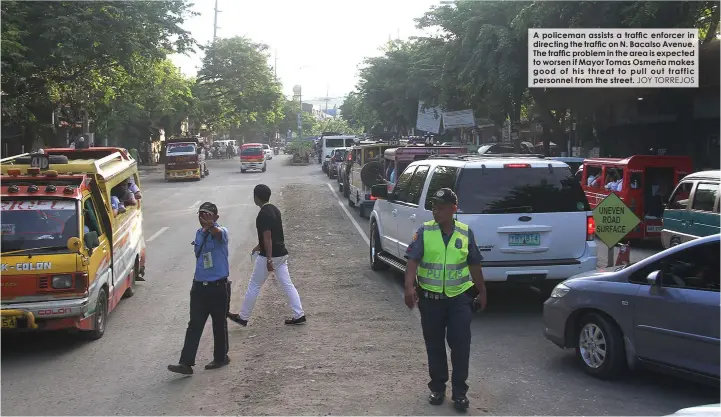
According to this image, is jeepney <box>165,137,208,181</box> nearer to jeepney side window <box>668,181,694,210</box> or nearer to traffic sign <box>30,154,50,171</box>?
jeepney side window <box>668,181,694,210</box>

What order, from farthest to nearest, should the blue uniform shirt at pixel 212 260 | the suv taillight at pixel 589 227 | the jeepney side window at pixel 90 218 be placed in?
1. the suv taillight at pixel 589 227
2. the jeepney side window at pixel 90 218
3. the blue uniform shirt at pixel 212 260

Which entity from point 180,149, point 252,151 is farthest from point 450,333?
point 252,151

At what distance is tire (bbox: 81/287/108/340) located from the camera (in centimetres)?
826

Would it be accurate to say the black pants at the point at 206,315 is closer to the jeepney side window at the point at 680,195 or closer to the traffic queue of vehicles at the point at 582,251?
the traffic queue of vehicles at the point at 582,251

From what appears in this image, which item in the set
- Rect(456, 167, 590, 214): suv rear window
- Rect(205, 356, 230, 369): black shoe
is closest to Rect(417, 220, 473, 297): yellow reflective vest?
Rect(205, 356, 230, 369): black shoe

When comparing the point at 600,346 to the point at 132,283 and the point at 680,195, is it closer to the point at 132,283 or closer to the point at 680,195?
the point at 132,283

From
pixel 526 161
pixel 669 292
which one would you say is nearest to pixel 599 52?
pixel 526 161

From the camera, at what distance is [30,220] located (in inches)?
320

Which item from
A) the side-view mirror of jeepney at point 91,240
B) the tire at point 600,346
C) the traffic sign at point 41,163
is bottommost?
the tire at point 600,346

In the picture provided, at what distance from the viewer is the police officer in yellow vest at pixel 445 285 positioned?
5902mm

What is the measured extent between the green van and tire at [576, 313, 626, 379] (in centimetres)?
593

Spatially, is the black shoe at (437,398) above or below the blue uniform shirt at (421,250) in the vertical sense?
below

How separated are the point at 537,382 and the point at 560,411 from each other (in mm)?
771

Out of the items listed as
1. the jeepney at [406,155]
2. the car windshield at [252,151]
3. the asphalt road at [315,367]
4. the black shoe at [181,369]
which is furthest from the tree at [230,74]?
the black shoe at [181,369]
